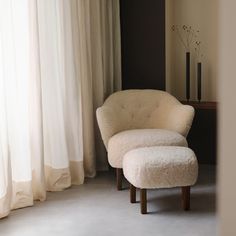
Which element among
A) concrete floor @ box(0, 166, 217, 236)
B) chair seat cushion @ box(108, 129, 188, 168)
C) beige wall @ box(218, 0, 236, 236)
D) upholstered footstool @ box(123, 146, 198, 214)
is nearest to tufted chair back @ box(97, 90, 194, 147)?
chair seat cushion @ box(108, 129, 188, 168)

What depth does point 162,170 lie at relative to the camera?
9.06 ft

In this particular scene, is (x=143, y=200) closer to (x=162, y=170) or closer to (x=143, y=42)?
(x=162, y=170)

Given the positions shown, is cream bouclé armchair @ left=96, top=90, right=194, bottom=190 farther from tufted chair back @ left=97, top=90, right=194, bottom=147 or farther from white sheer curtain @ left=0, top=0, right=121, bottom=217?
white sheer curtain @ left=0, top=0, right=121, bottom=217

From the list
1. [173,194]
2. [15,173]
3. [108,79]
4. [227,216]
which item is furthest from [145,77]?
[227,216]

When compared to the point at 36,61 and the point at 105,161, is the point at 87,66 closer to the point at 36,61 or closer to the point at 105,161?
the point at 36,61

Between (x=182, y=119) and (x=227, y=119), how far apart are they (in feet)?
9.69

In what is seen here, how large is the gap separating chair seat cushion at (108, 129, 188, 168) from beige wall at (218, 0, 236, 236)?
105 inches

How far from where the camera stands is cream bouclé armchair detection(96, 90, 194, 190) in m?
3.29

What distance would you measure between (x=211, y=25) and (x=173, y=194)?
1854 millimetres

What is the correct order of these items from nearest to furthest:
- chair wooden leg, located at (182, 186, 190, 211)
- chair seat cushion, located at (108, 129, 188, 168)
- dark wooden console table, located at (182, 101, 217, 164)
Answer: chair wooden leg, located at (182, 186, 190, 211) → chair seat cushion, located at (108, 129, 188, 168) → dark wooden console table, located at (182, 101, 217, 164)

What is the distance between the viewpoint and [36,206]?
3049 millimetres

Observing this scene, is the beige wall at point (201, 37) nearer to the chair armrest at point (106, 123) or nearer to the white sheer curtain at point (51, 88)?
the white sheer curtain at point (51, 88)

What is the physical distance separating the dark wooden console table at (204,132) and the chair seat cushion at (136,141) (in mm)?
611

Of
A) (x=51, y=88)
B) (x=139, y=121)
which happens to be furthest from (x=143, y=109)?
(x=51, y=88)
